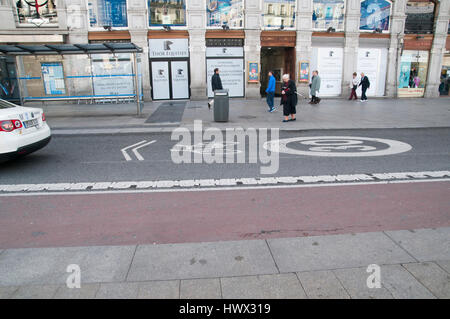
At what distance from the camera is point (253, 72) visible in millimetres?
20766

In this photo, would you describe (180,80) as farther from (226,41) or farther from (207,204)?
(207,204)

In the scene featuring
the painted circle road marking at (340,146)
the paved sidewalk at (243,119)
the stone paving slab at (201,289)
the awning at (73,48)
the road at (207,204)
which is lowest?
the road at (207,204)

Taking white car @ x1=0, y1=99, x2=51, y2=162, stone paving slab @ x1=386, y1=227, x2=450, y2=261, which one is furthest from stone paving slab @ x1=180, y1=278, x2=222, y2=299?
white car @ x1=0, y1=99, x2=51, y2=162

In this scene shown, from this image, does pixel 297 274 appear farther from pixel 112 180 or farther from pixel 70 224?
pixel 112 180

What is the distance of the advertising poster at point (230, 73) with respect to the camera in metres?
20.4

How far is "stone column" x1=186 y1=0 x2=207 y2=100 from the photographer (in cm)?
1961

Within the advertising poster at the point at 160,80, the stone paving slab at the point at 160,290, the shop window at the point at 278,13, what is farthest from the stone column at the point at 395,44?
the stone paving slab at the point at 160,290

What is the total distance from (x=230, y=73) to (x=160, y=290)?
19.1 meters

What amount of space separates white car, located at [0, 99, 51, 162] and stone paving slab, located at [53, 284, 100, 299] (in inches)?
173

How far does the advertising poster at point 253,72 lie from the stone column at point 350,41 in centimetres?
611

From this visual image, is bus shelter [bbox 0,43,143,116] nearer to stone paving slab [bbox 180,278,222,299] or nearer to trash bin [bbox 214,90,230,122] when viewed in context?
trash bin [bbox 214,90,230,122]

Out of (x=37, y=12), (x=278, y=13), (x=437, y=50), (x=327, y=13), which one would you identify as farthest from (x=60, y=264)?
(x=437, y=50)

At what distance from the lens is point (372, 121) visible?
12555mm

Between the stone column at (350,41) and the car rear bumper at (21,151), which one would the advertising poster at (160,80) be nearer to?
the stone column at (350,41)
